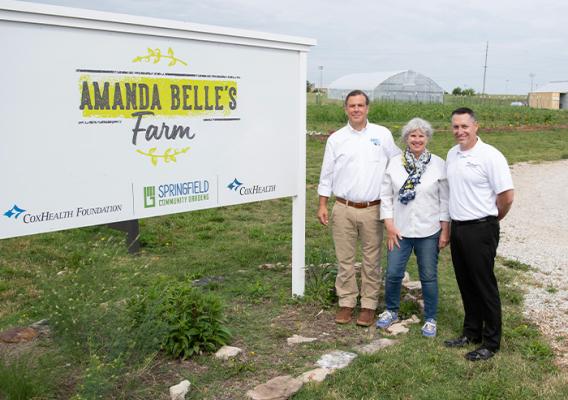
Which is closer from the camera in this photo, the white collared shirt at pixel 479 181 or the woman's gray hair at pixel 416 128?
the white collared shirt at pixel 479 181

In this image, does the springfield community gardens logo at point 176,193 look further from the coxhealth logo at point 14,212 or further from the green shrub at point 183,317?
the coxhealth logo at point 14,212

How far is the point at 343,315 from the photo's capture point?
4.89 meters

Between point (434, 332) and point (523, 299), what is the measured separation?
1436 millimetres

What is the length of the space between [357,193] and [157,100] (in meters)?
1.73

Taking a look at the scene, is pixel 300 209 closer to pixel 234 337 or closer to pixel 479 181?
pixel 234 337

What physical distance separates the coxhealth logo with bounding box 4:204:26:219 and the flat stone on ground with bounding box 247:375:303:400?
183 cm

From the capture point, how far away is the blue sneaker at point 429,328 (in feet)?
14.9

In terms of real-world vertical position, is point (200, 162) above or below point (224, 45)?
below

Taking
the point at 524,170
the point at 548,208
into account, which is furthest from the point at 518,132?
the point at 548,208

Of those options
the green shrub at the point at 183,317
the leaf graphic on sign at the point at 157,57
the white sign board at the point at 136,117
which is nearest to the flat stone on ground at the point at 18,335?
the green shrub at the point at 183,317

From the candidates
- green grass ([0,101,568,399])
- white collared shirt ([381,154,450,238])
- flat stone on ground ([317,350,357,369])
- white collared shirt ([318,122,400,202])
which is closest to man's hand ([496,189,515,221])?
white collared shirt ([381,154,450,238])

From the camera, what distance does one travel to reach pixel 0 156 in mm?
Result: 3500

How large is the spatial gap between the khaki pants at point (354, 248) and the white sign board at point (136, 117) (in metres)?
0.74

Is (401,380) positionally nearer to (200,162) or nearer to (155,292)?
(155,292)
